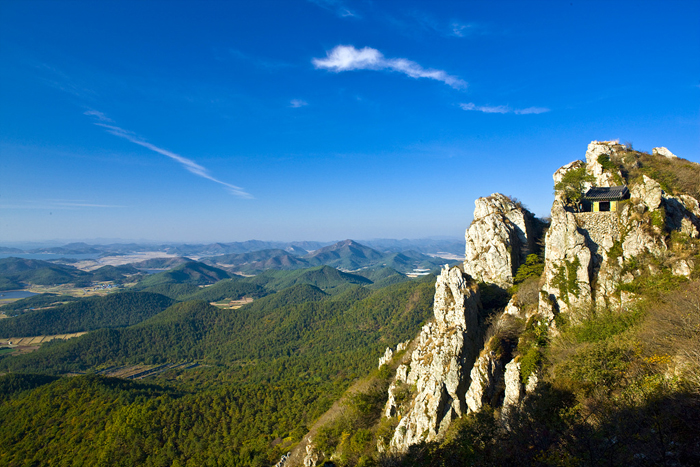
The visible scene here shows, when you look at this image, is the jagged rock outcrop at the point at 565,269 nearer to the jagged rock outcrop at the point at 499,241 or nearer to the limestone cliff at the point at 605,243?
the limestone cliff at the point at 605,243

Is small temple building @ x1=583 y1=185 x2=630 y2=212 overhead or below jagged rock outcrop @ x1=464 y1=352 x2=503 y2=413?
overhead

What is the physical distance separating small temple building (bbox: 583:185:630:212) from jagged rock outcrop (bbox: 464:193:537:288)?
240 inches

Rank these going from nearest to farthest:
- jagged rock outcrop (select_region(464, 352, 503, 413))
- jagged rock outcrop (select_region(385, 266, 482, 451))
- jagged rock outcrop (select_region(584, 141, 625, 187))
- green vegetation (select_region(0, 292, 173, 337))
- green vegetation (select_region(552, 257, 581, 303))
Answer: jagged rock outcrop (select_region(464, 352, 503, 413)), green vegetation (select_region(552, 257, 581, 303)), jagged rock outcrop (select_region(385, 266, 482, 451)), jagged rock outcrop (select_region(584, 141, 625, 187)), green vegetation (select_region(0, 292, 173, 337))

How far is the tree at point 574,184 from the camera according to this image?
2659 centimetres

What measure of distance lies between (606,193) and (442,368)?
1973 centimetres

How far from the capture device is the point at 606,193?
24875 millimetres

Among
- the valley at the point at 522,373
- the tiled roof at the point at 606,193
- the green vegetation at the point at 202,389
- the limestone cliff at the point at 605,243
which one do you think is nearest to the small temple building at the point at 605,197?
the tiled roof at the point at 606,193

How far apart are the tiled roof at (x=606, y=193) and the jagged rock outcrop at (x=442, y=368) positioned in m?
12.1

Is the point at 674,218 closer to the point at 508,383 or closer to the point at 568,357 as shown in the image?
the point at 568,357

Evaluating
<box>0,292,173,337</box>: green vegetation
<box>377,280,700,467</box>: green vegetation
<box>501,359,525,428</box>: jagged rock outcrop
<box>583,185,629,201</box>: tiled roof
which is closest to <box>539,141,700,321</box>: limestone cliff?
<box>583,185,629,201</box>: tiled roof

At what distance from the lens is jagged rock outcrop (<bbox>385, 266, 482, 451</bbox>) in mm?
22375

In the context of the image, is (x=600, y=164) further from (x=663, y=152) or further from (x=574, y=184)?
(x=663, y=152)

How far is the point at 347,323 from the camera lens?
149 metres

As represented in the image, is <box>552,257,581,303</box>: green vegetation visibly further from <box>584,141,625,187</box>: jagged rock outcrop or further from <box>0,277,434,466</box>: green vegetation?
<box>0,277,434,466</box>: green vegetation
